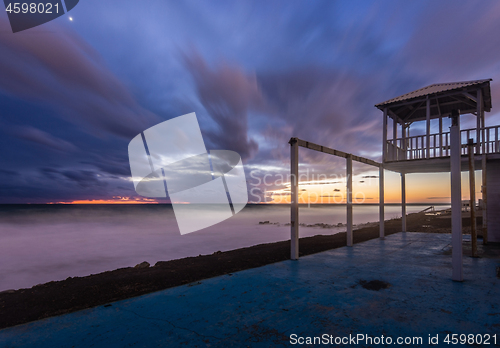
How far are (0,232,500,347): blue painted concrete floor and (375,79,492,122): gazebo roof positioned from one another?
7.82m

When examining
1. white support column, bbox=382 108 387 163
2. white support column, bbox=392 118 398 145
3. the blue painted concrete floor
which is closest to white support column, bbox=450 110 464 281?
the blue painted concrete floor

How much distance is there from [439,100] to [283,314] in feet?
43.5

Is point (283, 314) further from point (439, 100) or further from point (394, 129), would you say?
point (439, 100)

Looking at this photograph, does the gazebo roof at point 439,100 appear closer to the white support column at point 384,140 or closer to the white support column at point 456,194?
the white support column at point 384,140

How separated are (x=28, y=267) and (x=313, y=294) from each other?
641 inches

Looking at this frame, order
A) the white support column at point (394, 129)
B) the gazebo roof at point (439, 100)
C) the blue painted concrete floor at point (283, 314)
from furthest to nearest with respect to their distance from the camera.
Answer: the white support column at point (394, 129) → the gazebo roof at point (439, 100) → the blue painted concrete floor at point (283, 314)

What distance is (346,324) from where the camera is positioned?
3.18 meters

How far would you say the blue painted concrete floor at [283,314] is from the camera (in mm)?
2904

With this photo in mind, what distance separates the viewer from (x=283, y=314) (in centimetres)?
350

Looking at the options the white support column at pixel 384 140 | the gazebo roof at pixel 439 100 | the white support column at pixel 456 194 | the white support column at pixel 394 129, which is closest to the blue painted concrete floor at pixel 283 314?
the white support column at pixel 456 194

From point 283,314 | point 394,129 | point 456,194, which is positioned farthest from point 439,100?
point 283,314

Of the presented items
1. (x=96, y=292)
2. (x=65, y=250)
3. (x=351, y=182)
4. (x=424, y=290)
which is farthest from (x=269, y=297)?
(x=65, y=250)

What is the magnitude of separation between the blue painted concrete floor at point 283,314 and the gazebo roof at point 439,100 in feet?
25.6

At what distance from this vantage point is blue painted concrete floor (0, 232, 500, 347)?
2904 mm
